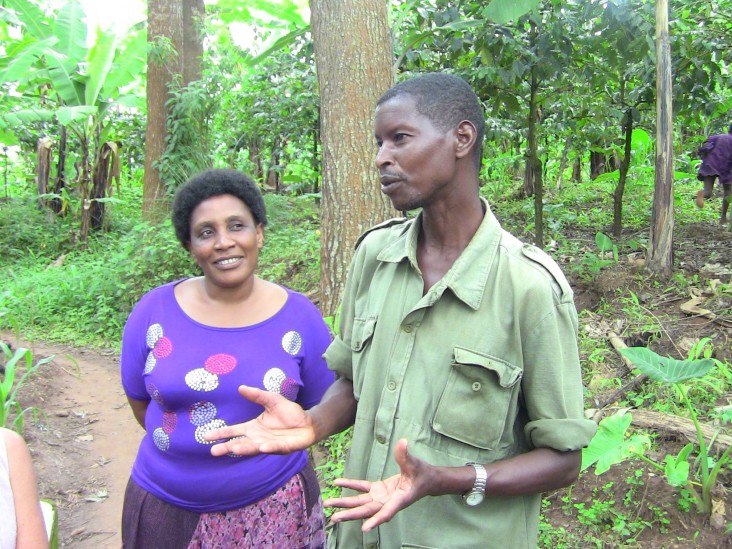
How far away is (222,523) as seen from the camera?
81.4 inches

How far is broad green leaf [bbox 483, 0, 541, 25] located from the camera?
398 centimetres

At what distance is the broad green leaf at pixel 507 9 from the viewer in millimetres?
3980

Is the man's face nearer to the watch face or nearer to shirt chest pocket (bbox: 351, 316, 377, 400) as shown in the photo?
shirt chest pocket (bbox: 351, 316, 377, 400)

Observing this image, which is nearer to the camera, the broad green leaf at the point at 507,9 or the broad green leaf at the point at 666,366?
the broad green leaf at the point at 666,366

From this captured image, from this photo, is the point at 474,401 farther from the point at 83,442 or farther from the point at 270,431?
the point at 83,442

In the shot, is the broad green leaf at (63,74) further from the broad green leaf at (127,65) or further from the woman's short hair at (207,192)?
the woman's short hair at (207,192)

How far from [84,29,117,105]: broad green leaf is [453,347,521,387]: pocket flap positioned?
8.66 metres

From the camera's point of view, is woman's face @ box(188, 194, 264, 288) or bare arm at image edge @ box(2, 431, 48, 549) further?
woman's face @ box(188, 194, 264, 288)

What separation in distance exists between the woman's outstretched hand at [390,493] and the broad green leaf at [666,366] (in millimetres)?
1668

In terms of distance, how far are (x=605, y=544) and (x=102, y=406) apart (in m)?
4.36

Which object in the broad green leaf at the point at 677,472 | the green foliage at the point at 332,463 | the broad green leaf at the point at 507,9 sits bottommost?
the green foliage at the point at 332,463

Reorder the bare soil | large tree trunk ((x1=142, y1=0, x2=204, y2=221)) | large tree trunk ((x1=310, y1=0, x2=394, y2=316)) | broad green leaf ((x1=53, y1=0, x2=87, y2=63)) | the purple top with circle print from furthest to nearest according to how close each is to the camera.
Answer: broad green leaf ((x1=53, y1=0, x2=87, y2=63)) < large tree trunk ((x1=142, y1=0, x2=204, y2=221)) < large tree trunk ((x1=310, y1=0, x2=394, y2=316)) < the bare soil < the purple top with circle print

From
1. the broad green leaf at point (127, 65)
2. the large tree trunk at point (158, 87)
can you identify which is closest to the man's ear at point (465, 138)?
the large tree trunk at point (158, 87)

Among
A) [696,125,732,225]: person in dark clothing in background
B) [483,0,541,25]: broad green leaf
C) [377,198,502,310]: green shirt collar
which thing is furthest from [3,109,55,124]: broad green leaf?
[377,198,502,310]: green shirt collar
